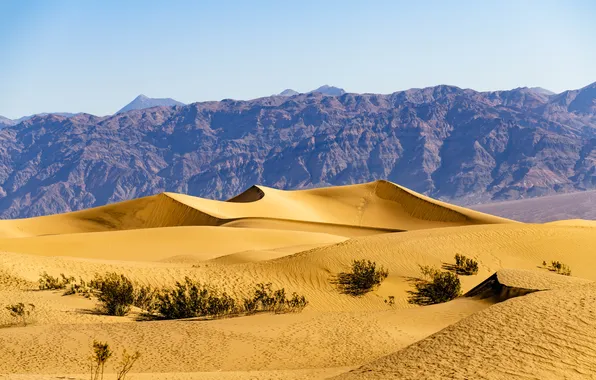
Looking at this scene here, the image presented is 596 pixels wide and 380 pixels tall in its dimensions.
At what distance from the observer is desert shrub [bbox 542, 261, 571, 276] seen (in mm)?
21892

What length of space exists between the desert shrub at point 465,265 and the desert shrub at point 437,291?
1.95 m

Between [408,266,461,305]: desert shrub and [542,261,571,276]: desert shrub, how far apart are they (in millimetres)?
4157

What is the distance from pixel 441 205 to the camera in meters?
53.7

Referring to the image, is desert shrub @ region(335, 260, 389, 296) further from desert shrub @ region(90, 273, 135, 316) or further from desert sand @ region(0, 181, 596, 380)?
desert shrub @ region(90, 273, 135, 316)

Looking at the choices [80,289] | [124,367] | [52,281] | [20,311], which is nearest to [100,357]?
[124,367]

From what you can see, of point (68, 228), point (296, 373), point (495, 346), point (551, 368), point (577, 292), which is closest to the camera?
point (551, 368)

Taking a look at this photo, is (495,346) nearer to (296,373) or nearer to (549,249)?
(296,373)

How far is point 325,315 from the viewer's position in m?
15.1

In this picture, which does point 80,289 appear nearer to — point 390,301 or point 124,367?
point 390,301

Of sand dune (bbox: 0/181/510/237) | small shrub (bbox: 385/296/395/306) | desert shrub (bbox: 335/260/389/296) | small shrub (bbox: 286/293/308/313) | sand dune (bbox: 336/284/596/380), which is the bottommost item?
small shrub (bbox: 385/296/395/306)

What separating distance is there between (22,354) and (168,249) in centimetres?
2056

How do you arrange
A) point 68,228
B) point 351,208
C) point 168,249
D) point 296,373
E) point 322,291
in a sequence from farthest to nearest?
1. point 351,208
2. point 68,228
3. point 168,249
4. point 322,291
5. point 296,373

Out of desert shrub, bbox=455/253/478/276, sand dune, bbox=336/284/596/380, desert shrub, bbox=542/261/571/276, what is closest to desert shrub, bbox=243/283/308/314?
desert shrub, bbox=455/253/478/276

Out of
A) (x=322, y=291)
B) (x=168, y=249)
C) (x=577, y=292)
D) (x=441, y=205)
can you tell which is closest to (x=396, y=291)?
(x=322, y=291)
